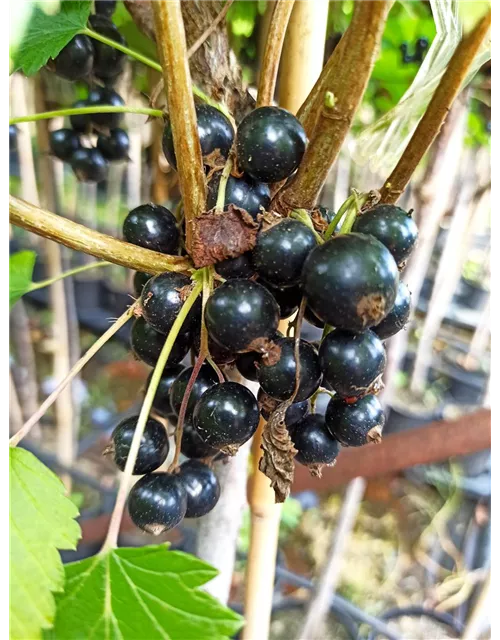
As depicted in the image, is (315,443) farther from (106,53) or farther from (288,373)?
(106,53)

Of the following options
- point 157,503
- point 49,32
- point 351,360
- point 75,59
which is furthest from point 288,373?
point 75,59

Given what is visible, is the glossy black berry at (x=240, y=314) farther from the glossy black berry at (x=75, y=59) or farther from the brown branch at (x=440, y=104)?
the glossy black berry at (x=75, y=59)

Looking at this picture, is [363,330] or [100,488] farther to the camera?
[100,488]

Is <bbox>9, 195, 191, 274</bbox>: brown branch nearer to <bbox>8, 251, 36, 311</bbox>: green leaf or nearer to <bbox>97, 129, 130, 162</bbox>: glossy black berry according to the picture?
<bbox>8, 251, 36, 311</bbox>: green leaf

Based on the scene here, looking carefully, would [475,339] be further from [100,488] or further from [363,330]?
[363,330]

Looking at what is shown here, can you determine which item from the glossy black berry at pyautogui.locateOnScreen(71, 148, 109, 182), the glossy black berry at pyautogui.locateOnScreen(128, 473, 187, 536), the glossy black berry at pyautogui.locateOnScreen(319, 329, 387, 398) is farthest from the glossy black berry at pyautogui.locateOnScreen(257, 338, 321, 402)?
the glossy black berry at pyautogui.locateOnScreen(71, 148, 109, 182)

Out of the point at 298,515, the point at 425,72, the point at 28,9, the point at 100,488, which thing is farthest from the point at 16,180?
the point at 425,72
